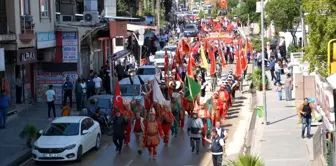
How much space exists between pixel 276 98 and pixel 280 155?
43.4ft

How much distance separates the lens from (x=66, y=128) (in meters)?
21.7

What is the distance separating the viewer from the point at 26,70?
33.2 metres

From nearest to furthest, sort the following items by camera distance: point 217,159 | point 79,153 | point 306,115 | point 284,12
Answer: point 217,159
point 79,153
point 306,115
point 284,12

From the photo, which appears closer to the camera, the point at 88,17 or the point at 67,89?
the point at 67,89

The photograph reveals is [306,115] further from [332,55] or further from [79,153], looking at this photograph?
[332,55]

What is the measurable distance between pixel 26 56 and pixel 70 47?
3.65 meters

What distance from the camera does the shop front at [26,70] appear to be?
30.2m

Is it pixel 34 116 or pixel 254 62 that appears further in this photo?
pixel 254 62

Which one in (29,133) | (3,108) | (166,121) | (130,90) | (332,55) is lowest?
(29,133)

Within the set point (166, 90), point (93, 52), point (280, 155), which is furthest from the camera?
point (93, 52)

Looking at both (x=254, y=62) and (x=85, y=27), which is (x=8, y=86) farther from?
(x=254, y=62)

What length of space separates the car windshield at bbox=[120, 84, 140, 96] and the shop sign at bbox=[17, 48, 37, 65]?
4181 millimetres

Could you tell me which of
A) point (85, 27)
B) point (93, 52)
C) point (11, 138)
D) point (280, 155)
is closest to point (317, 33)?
point (280, 155)

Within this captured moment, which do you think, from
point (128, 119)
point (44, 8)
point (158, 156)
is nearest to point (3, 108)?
point (128, 119)
